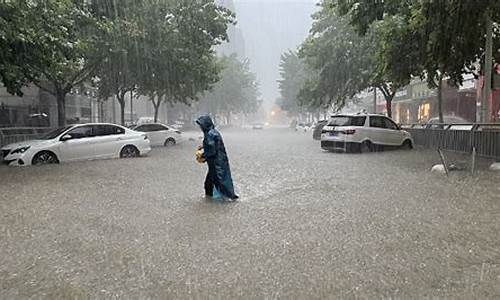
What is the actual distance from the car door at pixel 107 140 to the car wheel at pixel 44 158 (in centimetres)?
143

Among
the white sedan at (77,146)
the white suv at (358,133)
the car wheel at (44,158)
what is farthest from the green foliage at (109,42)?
the white suv at (358,133)

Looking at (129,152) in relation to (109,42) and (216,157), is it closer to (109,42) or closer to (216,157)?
(109,42)

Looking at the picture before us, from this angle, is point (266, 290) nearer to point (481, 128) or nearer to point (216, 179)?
point (216, 179)

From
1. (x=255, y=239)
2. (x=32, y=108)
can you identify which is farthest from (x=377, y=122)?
(x=32, y=108)

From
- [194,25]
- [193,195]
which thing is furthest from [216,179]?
[194,25]

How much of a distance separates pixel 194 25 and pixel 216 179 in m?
17.4

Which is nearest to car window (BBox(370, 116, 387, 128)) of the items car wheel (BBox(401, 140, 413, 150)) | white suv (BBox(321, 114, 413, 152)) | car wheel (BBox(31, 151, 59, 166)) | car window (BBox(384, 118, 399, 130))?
white suv (BBox(321, 114, 413, 152))

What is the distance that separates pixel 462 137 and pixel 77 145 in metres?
13.1

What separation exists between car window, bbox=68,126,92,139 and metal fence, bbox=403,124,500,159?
1255cm

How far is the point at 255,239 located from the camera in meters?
6.36

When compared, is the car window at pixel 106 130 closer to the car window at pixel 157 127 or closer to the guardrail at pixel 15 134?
the guardrail at pixel 15 134

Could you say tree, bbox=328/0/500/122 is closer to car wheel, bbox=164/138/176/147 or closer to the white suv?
the white suv

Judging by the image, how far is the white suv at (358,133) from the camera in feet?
66.7

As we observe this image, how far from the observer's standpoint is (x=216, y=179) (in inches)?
356
